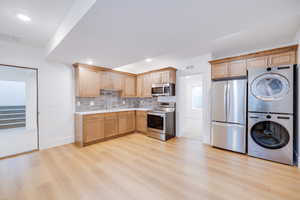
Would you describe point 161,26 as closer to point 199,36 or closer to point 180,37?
point 180,37

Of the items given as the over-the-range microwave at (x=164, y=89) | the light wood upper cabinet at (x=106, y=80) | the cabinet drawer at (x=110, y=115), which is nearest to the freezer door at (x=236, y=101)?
the over-the-range microwave at (x=164, y=89)

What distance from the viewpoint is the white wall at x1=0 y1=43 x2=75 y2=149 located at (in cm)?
302

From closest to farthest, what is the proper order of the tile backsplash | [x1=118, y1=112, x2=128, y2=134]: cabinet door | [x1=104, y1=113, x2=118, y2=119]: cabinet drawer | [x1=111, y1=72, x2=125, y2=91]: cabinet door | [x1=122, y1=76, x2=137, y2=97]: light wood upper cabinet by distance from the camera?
[x1=104, y1=113, x2=118, y2=119]: cabinet drawer, the tile backsplash, [x1=118, y1=112, x2=128, y2=134]: cabinet door, [x1=111, y1=72, x2=125, y2=91]: cabinet door, [x1=122, y1=76, x2=137, y2=97]: light wood upper cabinet

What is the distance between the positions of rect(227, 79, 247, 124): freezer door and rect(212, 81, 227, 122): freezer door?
9 centimetres

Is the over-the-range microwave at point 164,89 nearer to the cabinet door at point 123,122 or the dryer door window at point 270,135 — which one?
the cabinet door at point 123,122

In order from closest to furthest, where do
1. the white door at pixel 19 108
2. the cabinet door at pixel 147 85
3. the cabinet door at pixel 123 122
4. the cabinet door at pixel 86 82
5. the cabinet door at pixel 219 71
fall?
the white door at pixel 19 108
the cabinet door at pixel 219 71
the cabinet door at pixel 86 82
the cabinet door at pixel 123 122
the cabinet door at pixel 147 85

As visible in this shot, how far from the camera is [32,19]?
2145 mm

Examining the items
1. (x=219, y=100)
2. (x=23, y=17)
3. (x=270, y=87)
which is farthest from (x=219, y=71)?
(x=23, y=17)

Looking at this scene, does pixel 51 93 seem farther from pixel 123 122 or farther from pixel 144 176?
pixel 144 176

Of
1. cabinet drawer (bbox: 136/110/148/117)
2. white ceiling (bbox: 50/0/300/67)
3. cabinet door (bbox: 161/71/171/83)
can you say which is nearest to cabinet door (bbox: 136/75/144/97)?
cabinet drawer (bbox: 136/110/148/117)

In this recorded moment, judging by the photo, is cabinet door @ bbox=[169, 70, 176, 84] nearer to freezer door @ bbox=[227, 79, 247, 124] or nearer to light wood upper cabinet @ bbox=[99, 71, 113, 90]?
freezer door @ bbox=[227, 79, 247, 124]

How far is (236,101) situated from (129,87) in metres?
3.53

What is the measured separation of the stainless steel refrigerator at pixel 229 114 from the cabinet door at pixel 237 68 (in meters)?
0.23

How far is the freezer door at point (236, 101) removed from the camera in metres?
2.90
